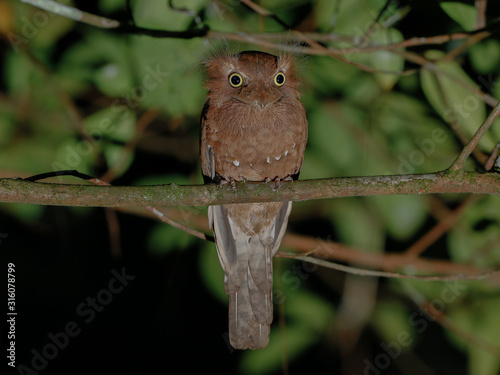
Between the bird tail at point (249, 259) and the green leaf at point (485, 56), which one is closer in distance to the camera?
the bird tail at point (249, 259)

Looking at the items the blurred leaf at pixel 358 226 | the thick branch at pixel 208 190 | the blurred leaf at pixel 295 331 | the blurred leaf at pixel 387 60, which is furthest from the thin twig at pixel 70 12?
the blurred leaf at pixel 295 331

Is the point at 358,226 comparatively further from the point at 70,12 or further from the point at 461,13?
the point at 70,12

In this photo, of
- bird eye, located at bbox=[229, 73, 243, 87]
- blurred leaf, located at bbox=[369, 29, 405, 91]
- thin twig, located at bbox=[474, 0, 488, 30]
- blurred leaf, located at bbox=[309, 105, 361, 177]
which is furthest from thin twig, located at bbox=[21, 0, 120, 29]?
thin twig, located at bbox=[474, 0, 488, 30]

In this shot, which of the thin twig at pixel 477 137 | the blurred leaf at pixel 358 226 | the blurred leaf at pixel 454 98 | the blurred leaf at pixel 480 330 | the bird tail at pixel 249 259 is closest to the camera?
the thin twig at pixel 477 137

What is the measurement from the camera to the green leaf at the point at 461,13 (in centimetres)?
257

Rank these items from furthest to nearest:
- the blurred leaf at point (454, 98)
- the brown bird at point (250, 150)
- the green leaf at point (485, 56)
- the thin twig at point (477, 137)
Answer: the green leaf at point (485, 56)
the blurred leaf at point (454, 98)
the brown bird at point (250, 150)
the thin twig at point (477, 137)

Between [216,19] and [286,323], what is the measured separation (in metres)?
2.19

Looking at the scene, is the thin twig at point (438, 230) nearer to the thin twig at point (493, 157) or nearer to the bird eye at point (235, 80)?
the thin twig at point (493, 157)

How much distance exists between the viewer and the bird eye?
94.9 inches

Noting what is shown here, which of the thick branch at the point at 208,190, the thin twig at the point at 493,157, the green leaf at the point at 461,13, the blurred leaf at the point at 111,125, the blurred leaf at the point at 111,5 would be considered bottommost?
the thick branch at the point at 208,190

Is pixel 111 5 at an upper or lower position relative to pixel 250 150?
upper

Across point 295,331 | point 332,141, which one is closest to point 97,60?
point 332,141

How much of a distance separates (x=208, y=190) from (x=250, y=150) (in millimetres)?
516

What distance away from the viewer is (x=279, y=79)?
2441mm
